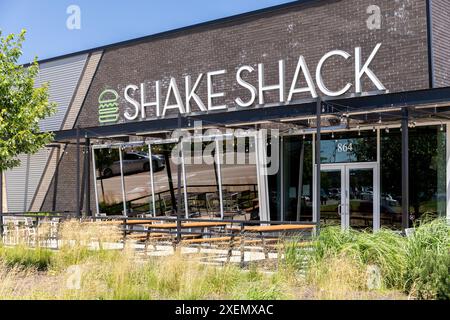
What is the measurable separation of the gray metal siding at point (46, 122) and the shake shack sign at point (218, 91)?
6.27 feet

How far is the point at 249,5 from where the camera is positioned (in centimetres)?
1805

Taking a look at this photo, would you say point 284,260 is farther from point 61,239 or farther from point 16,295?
point 61,239

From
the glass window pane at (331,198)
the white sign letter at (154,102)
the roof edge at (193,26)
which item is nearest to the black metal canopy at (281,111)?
the white sign letter at (154,102)

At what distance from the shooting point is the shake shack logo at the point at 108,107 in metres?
21.0

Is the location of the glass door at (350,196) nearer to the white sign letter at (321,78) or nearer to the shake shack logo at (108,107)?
the white sign letter at (321,78)

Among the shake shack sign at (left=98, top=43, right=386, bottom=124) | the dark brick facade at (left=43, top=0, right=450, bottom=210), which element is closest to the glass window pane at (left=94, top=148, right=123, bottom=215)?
the dark brick facade at (left=43, top=0, right=450, bottom=210)

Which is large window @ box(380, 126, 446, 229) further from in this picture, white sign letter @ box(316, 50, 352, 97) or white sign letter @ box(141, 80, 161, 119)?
white sign letter @ box(141, 80, 161, 119)

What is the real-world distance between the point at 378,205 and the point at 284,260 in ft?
22.4

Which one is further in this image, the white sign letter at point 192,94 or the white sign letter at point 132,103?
the white sign letter at point 132,103

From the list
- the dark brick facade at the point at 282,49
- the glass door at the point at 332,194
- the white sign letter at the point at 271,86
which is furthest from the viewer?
the white sign letter at the point at 271,86

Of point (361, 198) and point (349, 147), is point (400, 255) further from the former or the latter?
point (349, 147)

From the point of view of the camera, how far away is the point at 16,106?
12609 millimetres

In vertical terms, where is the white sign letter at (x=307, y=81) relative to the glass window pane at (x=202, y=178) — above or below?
above

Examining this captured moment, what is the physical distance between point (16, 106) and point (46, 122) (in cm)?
1119
